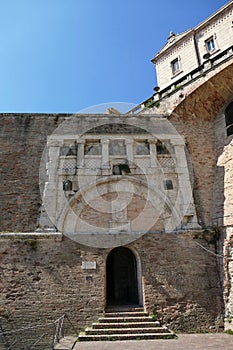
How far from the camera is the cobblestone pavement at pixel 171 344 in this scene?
621 centimetres

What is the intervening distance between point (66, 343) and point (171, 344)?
2608 millimetres

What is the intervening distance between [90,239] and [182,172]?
452 cm

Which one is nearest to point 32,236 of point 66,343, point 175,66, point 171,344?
point 66,343

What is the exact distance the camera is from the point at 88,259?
870 cm

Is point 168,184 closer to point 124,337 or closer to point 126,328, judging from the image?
point 126,328

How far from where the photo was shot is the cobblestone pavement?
6215 mm

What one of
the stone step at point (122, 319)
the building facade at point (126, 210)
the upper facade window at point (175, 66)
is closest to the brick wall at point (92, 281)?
the building facade at point (126, 210)

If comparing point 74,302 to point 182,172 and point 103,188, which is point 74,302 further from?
point 182,172

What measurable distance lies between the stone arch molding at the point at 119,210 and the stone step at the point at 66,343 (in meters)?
2.71

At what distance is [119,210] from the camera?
10.0m

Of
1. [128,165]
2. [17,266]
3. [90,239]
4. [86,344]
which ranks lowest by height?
[86,344]

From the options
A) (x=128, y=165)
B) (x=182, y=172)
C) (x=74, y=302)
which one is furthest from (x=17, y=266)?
(x=182, y=172)

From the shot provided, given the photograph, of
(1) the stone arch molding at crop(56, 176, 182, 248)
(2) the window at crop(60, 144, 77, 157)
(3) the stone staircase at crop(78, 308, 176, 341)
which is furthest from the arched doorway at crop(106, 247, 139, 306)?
(2) the window at crop(60, 144, 77, 157)

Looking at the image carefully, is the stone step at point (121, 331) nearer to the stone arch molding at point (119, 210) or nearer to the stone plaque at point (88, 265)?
the stone plaque at point (88, 265)
